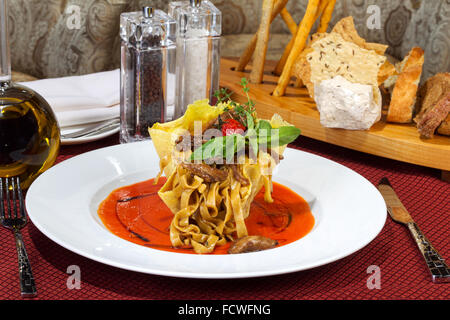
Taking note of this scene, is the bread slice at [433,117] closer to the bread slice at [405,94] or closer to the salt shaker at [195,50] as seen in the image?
the bread slice at [405,94]

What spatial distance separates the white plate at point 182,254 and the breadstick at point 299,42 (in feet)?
1.39

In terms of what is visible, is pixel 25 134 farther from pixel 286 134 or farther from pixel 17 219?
pixel 286 134

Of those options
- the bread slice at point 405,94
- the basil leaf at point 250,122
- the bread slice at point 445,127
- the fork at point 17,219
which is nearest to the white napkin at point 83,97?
the fork at point 17,219

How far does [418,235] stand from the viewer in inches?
39.5

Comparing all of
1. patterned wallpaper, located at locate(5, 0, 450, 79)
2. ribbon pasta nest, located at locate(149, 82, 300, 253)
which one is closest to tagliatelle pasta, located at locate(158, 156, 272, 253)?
ribbon pasta nest, located at locate(149, 82, 300, 253)

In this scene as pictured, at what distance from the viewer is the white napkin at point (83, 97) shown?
144cm

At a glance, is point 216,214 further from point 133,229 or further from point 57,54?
point 57,54

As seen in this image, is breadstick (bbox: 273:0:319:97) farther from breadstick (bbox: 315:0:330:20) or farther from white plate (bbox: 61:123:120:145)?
white plate (bbox: 61:123:120:145)

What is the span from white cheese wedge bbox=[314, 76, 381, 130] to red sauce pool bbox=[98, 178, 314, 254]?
1.00ft

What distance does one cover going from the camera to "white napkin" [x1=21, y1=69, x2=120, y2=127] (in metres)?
1.44

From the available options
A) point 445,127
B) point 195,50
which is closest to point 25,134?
point 195,50

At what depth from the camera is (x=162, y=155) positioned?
103 cm
